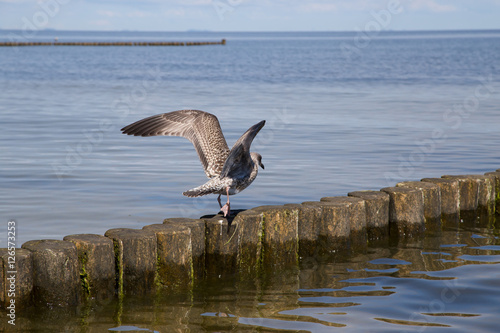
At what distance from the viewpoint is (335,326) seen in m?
5.82

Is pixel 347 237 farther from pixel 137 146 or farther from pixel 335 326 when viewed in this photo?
pixel 137 146

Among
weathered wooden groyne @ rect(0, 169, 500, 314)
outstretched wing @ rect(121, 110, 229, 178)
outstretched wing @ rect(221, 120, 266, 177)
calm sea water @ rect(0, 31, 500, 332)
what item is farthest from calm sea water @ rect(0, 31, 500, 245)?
outstretched wing @ rect(221, 120, 266, 177)

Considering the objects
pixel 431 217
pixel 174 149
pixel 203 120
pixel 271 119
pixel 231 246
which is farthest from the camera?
pixel 271 119

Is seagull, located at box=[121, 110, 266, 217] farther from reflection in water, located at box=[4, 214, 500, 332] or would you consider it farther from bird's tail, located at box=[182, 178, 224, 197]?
reflection in water, located at box=[4, 214, 500, 332]

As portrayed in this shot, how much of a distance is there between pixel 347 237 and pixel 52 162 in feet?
27.4

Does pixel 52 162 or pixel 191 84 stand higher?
pixel 191 84

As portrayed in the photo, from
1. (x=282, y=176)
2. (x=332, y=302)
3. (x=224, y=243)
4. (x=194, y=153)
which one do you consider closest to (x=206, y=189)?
(x=224, y=243)

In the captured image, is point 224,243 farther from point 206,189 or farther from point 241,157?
point 241,157

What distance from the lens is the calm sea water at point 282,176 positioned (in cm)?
623

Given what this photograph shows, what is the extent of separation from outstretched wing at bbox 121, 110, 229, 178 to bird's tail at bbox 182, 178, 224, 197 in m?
0.26

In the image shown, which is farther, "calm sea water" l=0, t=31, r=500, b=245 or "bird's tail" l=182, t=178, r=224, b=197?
"calm sea water" l=0, t=31, r=500, b=245

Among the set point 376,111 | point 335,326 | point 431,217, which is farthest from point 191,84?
point 335,326

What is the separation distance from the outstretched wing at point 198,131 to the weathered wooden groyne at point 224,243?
0.79 metres

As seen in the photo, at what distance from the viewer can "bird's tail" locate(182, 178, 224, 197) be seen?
664 centimetres
